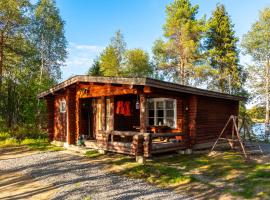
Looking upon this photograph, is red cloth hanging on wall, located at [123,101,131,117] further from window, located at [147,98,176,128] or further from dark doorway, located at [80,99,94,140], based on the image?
dark doorway, located at [80,99,94,140]

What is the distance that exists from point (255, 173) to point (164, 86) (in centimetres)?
436

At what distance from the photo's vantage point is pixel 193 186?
8.26 m

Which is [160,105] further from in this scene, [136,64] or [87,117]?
[136,64]

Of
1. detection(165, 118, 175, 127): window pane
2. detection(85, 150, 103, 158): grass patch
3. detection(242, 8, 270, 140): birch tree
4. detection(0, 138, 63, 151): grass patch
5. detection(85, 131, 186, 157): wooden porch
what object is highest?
detection(242, 8, 270, 140): birch tree

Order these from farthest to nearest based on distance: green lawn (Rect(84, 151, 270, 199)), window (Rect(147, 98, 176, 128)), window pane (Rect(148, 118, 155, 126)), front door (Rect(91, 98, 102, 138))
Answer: window pane (Rect(148, 118, 155, 126)) < front door (Rect(91, 98, 102, 138)) < window (Rect(147, 98, 176, 128)) < green lawn (Rect(84, 151, 270, 199))

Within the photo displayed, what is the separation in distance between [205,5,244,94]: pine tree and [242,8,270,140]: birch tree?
2092mm

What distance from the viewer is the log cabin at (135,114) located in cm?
1157

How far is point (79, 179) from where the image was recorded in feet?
29.4

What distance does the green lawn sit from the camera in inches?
305

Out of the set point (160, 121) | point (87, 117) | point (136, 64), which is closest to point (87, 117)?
point (87, 117)

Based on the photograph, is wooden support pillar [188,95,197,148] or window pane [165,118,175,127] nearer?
wooden support pillar [188,95,197,148]

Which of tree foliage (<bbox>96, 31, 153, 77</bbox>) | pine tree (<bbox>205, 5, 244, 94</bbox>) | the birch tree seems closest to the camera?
the birch tree

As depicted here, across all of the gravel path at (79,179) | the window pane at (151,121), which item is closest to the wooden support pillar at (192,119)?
the window pane at (151,121)

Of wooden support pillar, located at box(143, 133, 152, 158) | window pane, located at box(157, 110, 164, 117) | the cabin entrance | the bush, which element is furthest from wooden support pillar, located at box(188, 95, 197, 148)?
the bush
